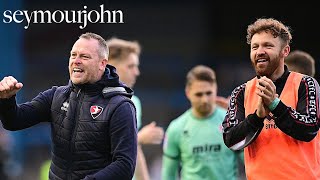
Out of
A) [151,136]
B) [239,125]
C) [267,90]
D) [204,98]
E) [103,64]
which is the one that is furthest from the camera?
[204,98]

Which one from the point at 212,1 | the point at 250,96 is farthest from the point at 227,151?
the point at 212,1

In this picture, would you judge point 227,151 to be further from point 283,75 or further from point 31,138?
point 31,138

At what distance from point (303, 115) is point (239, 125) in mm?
390

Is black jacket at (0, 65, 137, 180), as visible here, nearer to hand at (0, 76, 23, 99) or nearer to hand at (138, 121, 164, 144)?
hand at (0, 76, 23, 99)

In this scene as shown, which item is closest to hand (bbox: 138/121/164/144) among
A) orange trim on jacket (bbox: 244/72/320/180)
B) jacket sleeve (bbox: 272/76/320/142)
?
orange trim on jacket (bbox: 244/72/320/180)

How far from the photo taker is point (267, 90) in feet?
14.0

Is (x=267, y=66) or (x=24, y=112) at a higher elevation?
(x=267, y=66)

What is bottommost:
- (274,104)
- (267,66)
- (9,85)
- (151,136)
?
(151,136)

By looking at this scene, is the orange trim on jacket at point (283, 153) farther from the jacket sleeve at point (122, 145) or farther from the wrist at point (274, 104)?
the jacket sleeve at point (122, 145)

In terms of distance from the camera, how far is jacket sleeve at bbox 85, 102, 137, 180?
14.6 ft

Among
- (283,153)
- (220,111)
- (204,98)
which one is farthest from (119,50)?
(283,153)

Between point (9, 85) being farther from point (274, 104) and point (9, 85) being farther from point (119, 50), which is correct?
point (119, 50)

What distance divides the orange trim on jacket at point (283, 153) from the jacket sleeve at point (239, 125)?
0.08 meters

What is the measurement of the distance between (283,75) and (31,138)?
284 inches
